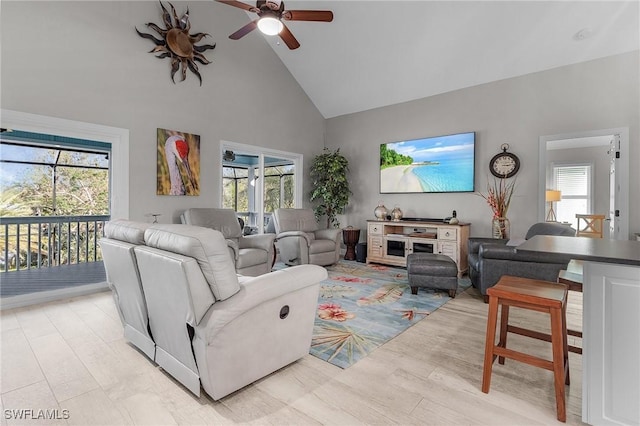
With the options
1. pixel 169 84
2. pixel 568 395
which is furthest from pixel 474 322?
pixel 169 84

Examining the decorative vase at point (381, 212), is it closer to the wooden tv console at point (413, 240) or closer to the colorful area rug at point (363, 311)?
the wooden tv console at point (413, 240)

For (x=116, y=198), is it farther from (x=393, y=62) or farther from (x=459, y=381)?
(x=393, y=62)

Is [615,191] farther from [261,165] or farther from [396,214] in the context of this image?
[261,165]

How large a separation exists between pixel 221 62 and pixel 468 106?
4.12 metres

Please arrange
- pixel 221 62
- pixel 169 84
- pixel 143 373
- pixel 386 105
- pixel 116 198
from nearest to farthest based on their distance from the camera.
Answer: pixel 143 373, pixel 116 198, pixel 169 84, pixel 221 62, pixel 386 105

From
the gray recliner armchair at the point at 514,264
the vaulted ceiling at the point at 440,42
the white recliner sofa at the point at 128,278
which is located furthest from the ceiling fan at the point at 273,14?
the gray recliner armchair at the point at 514,264

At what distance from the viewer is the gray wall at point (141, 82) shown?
10.6ft

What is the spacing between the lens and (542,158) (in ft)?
14.7

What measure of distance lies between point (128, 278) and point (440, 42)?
16.2ft

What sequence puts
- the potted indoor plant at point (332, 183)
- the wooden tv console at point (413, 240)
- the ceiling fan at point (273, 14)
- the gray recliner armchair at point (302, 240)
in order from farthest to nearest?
the potted indoor plant at point (332, 183) < the gray recliner armchair at point (302, 240) < the wooden tv console at point (413, 240) < the ceiling fan at point (273, 14)

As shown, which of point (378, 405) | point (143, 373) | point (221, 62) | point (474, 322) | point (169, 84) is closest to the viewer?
point (378, 405)

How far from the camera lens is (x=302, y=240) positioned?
16.0ft

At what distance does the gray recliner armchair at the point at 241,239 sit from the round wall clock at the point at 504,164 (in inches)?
143

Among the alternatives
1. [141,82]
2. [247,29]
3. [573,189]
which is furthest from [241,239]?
[573,189]
